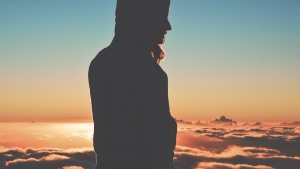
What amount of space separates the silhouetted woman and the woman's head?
0.01 metres

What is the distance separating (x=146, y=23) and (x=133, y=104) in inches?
37.0

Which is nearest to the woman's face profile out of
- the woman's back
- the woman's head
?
the woman's head

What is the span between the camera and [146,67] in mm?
3902

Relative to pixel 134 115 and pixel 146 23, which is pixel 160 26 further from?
pixel 134 115

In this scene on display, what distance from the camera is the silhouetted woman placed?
12.5ft

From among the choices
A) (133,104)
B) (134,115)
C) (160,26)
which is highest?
(160,26)

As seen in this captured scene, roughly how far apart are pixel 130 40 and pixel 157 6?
47 centimetres

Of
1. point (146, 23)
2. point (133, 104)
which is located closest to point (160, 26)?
point (146, 23)

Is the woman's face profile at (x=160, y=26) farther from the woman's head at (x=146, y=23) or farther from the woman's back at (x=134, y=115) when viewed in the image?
the woman's back at (x=134, y=115)

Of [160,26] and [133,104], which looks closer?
[133,104]

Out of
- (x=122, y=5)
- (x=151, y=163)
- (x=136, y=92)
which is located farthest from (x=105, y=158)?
(x=122, y=5)

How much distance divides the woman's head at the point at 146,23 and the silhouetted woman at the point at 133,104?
0.04 feet

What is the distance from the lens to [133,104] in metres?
3.84

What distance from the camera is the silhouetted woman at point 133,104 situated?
3811mm
